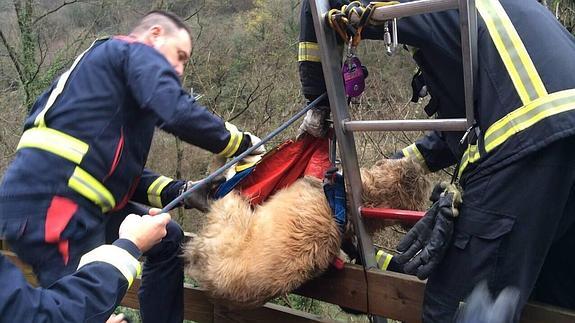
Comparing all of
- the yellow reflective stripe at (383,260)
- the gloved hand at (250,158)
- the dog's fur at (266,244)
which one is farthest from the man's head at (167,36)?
the yellow reflective stripe at (383,260)

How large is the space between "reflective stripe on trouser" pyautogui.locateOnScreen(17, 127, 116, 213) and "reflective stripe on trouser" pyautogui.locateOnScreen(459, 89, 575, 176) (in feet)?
4.88

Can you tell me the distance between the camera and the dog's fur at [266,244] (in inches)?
85.4

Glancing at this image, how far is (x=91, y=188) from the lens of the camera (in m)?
2.33

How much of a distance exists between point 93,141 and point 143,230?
0.67 meters

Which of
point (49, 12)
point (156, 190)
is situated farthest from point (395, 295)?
point (49, 12)

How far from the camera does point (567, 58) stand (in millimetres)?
1761

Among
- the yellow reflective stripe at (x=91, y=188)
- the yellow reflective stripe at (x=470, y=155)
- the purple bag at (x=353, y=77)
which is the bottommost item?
the yellow reflective stripe at (x=91, y=188)

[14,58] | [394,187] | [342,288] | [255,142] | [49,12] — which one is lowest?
[14,58]

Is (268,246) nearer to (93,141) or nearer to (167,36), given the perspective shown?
(93,141)

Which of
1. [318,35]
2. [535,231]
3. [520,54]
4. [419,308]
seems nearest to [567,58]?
[520,54]

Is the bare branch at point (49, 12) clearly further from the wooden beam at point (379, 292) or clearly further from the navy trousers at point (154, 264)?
the wooden beam at point (379, 292)

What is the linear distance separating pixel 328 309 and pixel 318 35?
467 cm

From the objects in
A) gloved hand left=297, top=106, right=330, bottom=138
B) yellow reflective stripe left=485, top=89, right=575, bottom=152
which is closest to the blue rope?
gloved hand left=297, top=106, right=330, bottom=138

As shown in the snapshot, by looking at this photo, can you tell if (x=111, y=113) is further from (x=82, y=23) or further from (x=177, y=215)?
(x=82, y=23)
